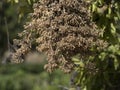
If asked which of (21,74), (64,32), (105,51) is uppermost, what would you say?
(64,32)

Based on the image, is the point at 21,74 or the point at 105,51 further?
the point at 21,74

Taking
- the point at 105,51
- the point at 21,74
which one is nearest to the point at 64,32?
the point at 105,51

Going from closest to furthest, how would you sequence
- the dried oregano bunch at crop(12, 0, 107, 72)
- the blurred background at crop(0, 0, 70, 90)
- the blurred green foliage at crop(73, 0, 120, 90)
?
the dried oregano bunch at crop(12, 0, 107, 72) < the blurred green foliage at crop(73, 0, 120, 90) < the blurred background at crop(0, 0, 70, 90)

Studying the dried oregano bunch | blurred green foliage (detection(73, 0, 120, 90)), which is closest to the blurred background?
the dried oregano bunch

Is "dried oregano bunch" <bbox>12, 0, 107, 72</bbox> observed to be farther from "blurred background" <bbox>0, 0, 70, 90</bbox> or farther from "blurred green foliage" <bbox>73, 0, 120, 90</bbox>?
"blurred background" <bbox>0, 0, 70, 90</bbox>

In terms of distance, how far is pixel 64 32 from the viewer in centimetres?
388

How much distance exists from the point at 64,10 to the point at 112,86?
0.87 m

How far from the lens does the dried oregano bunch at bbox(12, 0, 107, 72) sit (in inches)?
153

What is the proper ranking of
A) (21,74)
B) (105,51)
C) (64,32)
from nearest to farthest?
(64,32) → (105,51) → (21,74)

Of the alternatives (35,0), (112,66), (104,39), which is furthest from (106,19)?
(35,0)

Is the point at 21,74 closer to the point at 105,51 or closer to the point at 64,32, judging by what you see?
the point at 105,51

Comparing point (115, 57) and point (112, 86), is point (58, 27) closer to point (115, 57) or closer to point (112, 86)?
point (115, 57)

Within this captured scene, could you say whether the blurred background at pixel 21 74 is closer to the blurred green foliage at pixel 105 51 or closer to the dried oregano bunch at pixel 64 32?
the dried oregano bunch at pixel 64 32

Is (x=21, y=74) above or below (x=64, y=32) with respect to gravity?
below
